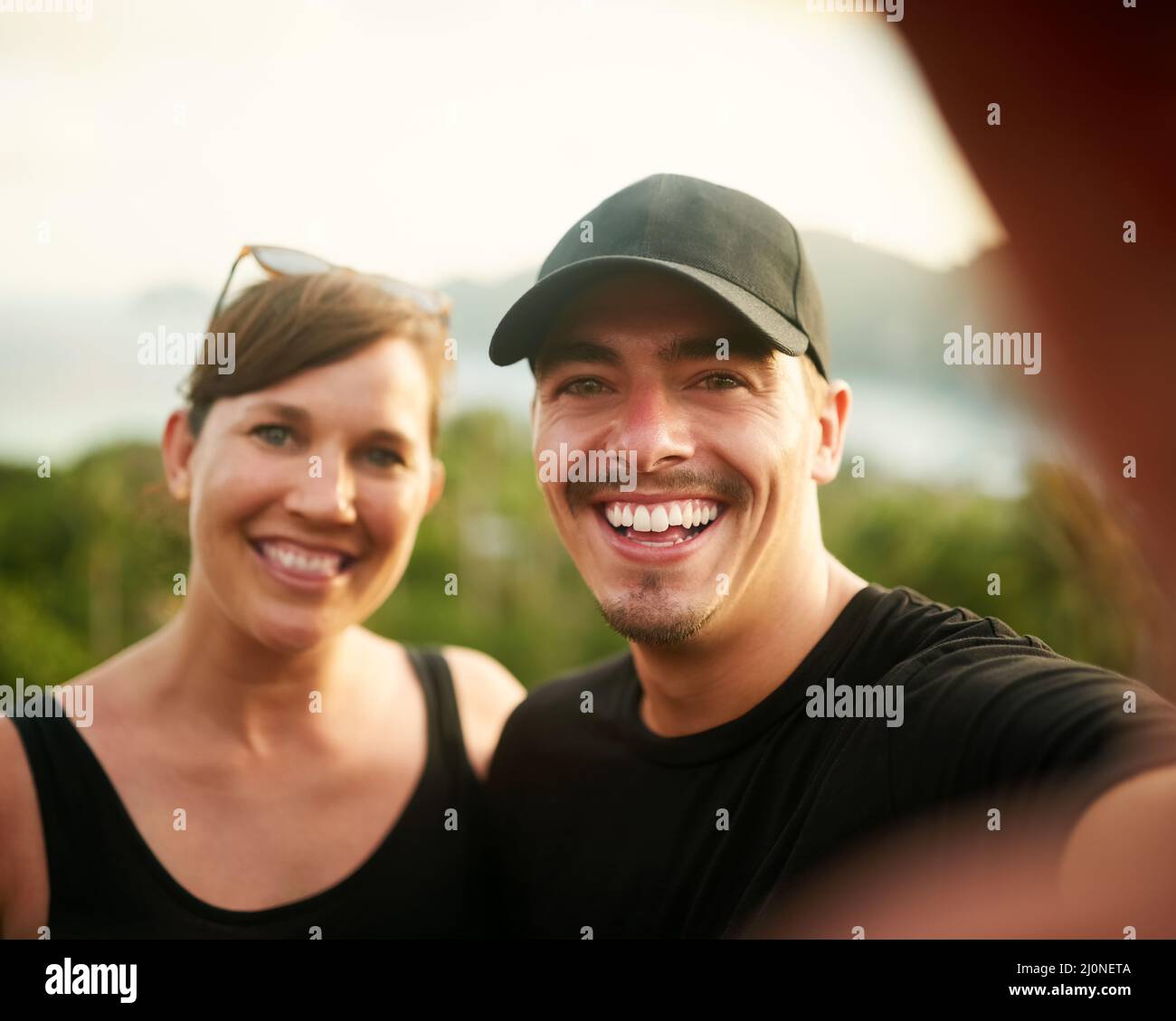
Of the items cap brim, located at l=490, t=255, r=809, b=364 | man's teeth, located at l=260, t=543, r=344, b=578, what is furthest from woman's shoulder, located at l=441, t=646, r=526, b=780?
cap brim, located at l=490, t=255, r=809, b=364

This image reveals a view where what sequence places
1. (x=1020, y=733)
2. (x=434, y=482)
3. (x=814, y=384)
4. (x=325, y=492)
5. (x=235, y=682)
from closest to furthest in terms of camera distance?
(x=1020, y=733) < (x=814, y=384) < (x=325, y=492) < (x=235, y=682) < (x=434, y=482)

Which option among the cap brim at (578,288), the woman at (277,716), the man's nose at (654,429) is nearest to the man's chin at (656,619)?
the man's nose at (654,429)

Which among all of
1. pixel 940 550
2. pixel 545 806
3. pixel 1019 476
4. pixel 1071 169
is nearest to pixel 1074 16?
pixel 1071 169

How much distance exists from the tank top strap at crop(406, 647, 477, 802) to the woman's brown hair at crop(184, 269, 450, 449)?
31.3 inches

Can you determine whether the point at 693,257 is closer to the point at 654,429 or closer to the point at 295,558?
the point at 654,429

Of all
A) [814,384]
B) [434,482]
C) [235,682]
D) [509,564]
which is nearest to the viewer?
[814,384]

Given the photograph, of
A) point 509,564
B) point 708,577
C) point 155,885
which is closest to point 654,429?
point 708,577

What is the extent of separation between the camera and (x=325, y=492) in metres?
2.33

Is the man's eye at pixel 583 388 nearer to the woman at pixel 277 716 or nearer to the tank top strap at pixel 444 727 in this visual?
the woman at pixel 277 716

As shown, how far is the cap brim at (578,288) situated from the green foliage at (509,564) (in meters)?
2.32

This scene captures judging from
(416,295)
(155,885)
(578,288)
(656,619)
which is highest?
(416,295)

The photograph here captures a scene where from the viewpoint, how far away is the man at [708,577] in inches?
74.4

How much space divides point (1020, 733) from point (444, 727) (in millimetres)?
1443

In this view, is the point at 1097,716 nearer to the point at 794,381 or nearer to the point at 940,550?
the point at 794,381
